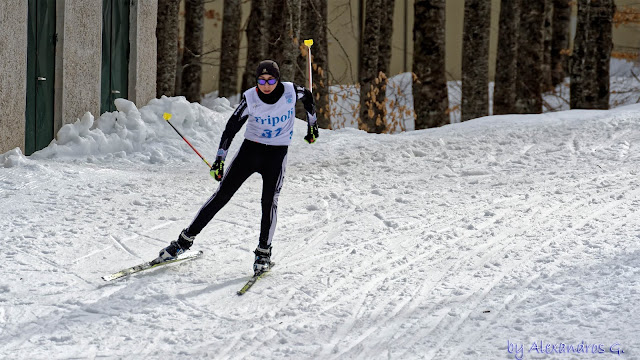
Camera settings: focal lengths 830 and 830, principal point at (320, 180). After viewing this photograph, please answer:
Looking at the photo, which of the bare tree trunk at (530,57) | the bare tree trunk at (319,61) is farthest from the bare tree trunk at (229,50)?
the bare tree trunk at (530,57)

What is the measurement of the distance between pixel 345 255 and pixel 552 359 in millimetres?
2912

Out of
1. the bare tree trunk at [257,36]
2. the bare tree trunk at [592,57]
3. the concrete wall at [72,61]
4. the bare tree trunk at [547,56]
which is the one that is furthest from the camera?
the bare tree trunk at [547,56]

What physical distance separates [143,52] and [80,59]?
6.27ft

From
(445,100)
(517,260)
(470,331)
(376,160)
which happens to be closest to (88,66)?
(376,160)

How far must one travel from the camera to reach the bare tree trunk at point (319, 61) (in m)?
17.9

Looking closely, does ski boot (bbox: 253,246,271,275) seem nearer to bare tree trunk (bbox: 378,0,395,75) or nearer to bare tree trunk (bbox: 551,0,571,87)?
bare tree trunk (bbox: 378,0,395,75)

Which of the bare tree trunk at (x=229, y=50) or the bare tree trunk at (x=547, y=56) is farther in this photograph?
the bare tree trunk at (x=229, y=50)

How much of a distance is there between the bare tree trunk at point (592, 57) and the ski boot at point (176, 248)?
11015 mm

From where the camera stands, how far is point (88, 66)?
13594mm

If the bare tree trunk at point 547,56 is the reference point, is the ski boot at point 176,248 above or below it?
below

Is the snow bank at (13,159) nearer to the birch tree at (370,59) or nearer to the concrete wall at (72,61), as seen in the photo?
the concrete wall at (72,61)

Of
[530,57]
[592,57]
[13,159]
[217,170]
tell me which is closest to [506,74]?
[530,57]

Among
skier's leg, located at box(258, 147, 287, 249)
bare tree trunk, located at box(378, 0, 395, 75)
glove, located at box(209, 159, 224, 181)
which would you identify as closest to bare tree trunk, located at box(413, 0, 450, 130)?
bare tree trunk, located at box(378, 0, 395, 75)

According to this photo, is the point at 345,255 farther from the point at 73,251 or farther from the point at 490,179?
the point at 490,179
